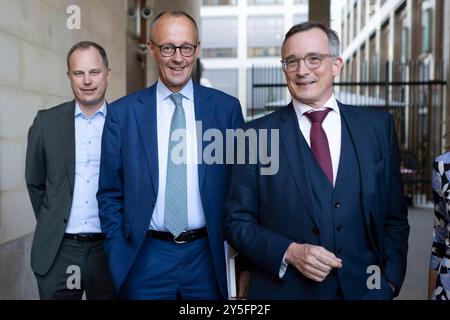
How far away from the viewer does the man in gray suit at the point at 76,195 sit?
179 centimetres

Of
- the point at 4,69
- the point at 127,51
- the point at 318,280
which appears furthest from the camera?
the point at 127,51

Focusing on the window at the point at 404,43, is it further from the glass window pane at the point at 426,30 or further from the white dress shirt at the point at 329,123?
the white dress shirt at the point at 329,123

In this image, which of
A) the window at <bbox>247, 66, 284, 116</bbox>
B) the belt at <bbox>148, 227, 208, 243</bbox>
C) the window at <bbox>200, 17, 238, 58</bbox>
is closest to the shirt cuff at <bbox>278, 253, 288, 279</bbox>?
the belt at <bbox>148, 227, 208, 243</bbox>

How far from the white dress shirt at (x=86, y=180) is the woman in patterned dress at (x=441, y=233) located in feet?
3.61

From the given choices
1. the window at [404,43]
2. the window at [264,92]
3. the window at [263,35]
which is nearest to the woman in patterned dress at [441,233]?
the window at [264,92]

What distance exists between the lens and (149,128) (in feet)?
5.18

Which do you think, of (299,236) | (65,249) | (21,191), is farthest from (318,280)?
(21,191)

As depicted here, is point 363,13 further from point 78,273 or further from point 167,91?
point 78,273

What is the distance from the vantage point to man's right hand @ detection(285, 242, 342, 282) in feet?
4.03

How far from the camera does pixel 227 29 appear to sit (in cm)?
1894

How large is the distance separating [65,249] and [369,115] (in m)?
1.14

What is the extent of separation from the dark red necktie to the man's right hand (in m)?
0.19

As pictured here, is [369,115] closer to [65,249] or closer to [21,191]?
[65,249]

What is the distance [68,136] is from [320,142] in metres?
0.94
